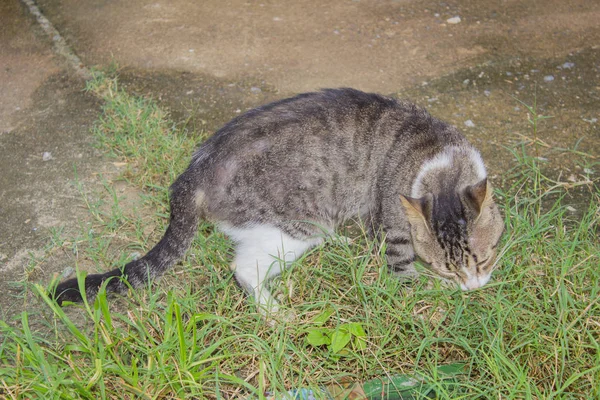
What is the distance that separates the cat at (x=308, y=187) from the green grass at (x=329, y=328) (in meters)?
0.11

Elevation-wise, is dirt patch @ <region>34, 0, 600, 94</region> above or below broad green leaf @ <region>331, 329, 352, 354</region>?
above

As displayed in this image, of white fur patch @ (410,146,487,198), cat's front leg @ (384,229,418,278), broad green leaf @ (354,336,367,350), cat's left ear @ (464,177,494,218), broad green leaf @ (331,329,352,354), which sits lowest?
broad green leaf @ (354,336,367,350)

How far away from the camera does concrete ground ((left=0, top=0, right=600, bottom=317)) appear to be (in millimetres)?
3855

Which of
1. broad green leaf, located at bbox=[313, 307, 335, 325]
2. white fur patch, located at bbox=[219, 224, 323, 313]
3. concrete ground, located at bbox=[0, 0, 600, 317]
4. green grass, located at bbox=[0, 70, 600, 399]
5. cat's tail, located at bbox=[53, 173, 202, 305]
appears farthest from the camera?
concrete ground, located at bbox=[0, 0, 600, 317]

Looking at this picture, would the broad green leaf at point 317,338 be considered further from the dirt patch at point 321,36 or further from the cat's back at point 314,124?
the dirt patch at point 321,36

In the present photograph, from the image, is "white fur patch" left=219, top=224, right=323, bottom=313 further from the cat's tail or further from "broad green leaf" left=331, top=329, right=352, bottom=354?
"broad green leaf" left=331, top=329, right=352, bottom=354

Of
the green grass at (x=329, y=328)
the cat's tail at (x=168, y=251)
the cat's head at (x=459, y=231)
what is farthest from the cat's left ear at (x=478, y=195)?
the cat's tail at (x=168, y=251)

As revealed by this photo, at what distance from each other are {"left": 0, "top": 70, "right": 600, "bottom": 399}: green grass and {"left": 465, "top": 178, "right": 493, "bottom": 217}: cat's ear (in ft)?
1.34

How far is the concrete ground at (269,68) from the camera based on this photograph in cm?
386

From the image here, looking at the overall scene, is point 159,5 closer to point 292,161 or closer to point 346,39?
point 346,39

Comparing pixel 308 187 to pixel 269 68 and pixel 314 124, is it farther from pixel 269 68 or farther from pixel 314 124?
pixel 269 68

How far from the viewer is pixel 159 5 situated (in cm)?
548

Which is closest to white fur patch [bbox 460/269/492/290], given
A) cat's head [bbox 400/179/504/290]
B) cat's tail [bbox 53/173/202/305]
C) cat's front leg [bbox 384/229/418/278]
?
cat's head [bbox 400/179/504/290]

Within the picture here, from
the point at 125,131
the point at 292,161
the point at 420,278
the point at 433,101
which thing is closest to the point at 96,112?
the point at 125,131
